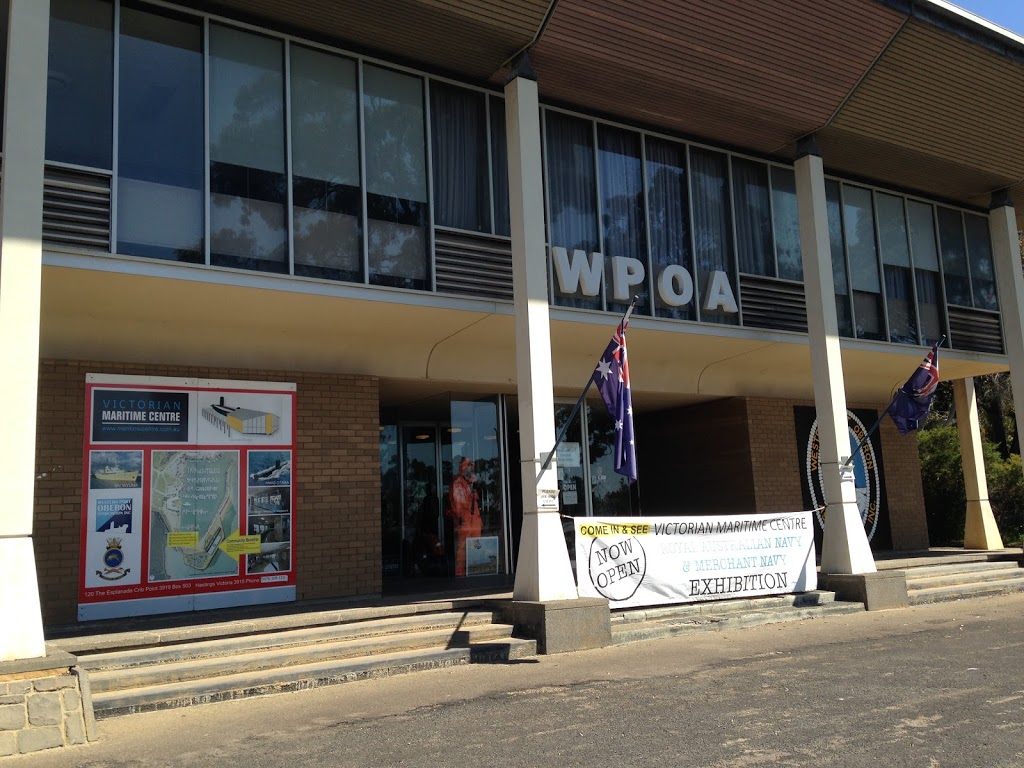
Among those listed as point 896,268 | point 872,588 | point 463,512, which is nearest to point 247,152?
point 463,512

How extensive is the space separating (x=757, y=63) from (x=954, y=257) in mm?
7137

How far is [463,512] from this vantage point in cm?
1454

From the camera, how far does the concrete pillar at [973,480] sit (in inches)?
758

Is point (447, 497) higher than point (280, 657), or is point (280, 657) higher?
point (447, 497)

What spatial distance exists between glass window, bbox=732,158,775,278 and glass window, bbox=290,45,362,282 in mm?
6442

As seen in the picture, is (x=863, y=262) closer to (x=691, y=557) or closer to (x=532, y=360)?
(x=691, y=557)

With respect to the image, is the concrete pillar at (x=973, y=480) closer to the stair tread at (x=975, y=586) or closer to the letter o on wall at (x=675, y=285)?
the stair tread at (x=975, y=586)

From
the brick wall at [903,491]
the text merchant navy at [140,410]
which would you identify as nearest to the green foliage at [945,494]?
the brick wall at [903,491]

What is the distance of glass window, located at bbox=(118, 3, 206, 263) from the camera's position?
941cm

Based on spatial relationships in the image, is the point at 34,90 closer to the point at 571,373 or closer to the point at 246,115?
the point at 246,115

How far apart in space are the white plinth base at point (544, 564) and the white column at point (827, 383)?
190 inches

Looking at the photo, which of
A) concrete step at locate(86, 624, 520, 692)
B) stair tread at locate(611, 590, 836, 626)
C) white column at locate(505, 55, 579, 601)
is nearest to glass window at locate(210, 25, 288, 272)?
white column at locate(505, 55, 579, 601)

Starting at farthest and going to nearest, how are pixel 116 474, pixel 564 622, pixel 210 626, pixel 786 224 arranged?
pixel 786 224 → pixel 116 474 → pixel 564 622 → pixel 210 626

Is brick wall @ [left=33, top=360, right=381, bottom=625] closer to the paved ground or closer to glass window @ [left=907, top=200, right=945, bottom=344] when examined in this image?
the paved ground
